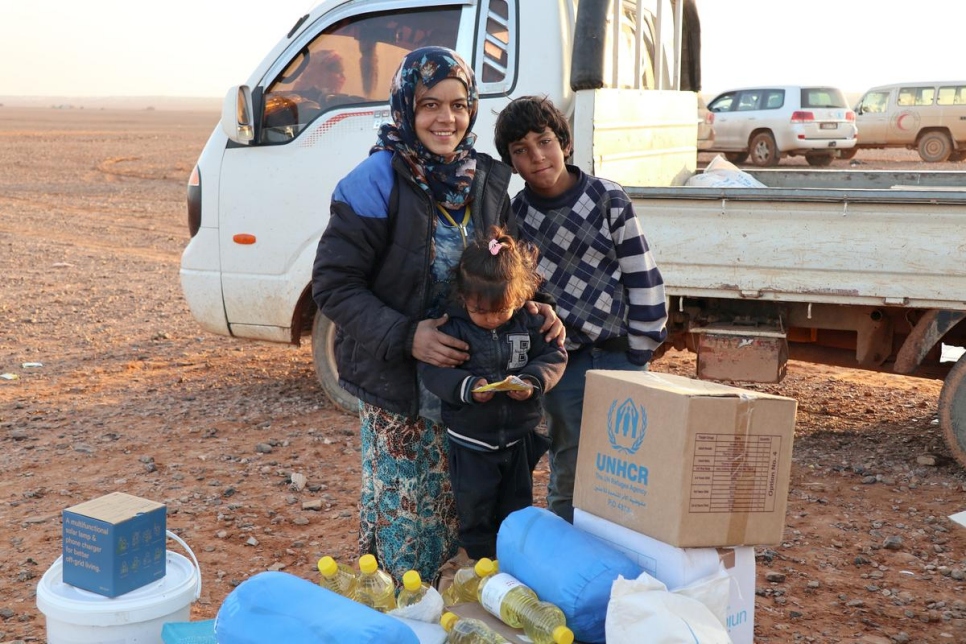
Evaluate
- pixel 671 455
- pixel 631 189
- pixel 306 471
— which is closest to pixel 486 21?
pixel 631 189

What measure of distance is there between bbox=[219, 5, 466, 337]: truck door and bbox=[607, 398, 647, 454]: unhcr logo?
2.90 metres

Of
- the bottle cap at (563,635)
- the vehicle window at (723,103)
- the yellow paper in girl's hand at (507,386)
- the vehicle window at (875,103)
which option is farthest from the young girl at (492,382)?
the vehicle window at (875,103)

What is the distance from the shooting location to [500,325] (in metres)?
2.52

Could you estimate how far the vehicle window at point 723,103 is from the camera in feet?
65.9

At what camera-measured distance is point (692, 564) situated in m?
2.28

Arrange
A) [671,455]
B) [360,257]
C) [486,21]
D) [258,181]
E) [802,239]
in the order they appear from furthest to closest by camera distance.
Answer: [258,181], [486,21], [802,239], [360,257], [671,455]

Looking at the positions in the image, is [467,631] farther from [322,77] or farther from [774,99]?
[774,99]

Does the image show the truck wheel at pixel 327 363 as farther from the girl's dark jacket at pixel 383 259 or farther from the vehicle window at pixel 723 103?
the vehicle window at pixel 723 103

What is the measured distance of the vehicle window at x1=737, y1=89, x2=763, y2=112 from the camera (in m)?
19.7

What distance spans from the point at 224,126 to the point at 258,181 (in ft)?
1.11

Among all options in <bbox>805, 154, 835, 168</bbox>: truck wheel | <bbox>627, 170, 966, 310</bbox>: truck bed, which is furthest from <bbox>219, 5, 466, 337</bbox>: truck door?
<bbox>805, 154, 835, 168</bbox>: truck wheel

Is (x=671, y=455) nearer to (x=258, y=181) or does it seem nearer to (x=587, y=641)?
(x=587, y=641)

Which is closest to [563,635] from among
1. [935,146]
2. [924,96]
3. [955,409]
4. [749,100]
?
[955,409]

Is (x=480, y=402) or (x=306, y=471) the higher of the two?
(x=480, y=402)
